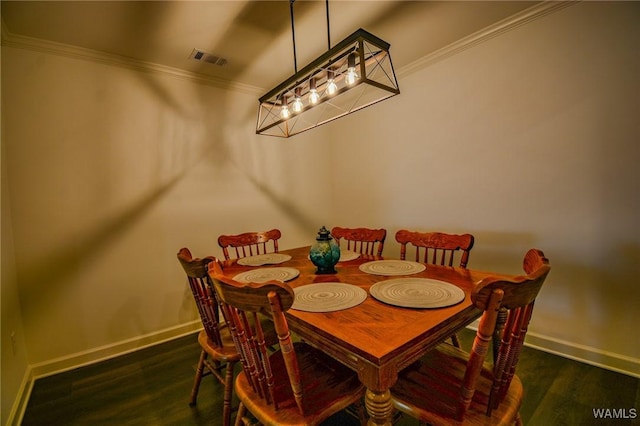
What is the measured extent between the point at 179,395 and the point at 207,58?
2589 mm

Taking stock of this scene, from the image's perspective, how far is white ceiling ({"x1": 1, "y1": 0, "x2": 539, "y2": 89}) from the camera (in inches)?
68.8

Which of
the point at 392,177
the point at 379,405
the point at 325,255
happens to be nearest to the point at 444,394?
the point at 379,405

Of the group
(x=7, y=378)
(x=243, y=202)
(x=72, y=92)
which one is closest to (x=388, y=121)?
(x=243, y=202)

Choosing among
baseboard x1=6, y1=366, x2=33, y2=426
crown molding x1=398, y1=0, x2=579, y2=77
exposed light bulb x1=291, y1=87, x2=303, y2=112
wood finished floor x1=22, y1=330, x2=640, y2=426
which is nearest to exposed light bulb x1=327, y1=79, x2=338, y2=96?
exposed light bulb x1=291, y1=87, x2=303, y2=112

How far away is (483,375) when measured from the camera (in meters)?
Answer: 1.13

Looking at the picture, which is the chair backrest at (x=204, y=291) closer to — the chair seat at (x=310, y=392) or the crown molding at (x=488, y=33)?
the chair seat at (x=310, y=392)

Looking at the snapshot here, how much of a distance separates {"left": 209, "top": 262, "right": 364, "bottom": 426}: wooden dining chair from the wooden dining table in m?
0.13

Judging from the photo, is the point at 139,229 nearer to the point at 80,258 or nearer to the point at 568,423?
the point at 80,258

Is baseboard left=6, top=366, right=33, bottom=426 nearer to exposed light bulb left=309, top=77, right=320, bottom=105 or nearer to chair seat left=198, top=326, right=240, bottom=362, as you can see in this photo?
chair seat left=198, top=326, right=240, bottom=362

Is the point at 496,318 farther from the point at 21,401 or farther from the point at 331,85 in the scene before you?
the point at 21,401

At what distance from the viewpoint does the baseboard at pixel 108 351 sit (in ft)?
6.55

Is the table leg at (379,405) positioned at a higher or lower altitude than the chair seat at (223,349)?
higher

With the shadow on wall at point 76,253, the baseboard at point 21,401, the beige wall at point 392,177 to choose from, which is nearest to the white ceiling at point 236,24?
the beige wall at point 392,177

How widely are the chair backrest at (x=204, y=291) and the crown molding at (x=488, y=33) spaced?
100 inches
